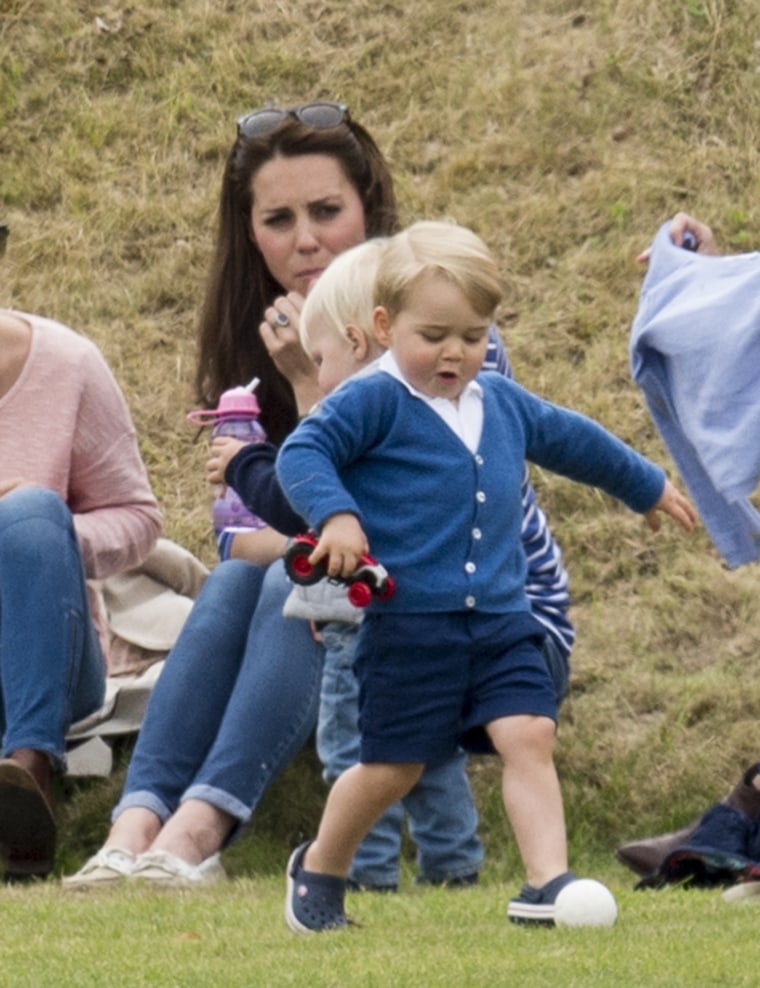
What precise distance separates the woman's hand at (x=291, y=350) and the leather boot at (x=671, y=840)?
131cm

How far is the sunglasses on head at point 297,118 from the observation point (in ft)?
20.3

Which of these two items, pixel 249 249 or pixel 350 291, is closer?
pixel 350 291

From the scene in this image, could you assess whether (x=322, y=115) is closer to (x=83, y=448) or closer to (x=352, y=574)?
(x=83, y=448)

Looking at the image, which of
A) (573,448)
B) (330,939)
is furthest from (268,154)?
(330,939)

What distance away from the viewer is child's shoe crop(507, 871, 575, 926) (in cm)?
412

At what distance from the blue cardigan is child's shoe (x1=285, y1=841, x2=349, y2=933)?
1.71 ft

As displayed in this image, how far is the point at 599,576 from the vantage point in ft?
24.6

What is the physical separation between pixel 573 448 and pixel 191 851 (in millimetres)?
1505

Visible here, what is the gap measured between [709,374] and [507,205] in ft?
15.0

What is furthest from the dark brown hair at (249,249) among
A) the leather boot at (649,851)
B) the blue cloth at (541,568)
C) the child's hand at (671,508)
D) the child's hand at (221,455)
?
the child's hand at (671,508)

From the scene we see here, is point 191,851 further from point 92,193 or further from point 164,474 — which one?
point 92,193

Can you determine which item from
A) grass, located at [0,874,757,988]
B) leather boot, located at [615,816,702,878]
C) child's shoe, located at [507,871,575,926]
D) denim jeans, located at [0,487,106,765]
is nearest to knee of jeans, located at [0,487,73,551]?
denim jeans, located at [0,487,106,765]

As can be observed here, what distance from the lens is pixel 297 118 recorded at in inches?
244

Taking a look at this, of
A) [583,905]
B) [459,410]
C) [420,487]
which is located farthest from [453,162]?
[583,905]
